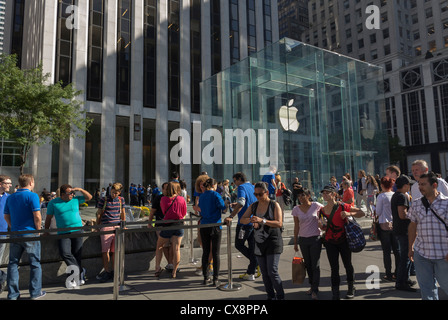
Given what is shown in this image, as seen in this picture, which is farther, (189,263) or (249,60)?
(249,60)

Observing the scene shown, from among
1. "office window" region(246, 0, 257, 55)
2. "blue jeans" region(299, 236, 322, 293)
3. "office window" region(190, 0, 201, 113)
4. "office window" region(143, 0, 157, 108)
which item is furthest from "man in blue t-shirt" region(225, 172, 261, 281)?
"office window" region(246, 0, 257, 55)

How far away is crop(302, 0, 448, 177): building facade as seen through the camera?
49.4 metres

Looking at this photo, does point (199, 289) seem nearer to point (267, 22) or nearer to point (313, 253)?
point (313, 253)

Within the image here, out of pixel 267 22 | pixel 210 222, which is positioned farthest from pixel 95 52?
pixel 210 222

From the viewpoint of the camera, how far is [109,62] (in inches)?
1135

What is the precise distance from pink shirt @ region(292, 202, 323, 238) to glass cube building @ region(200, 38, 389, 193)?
10958 millimetres

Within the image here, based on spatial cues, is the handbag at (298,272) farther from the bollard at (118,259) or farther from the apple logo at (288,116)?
the apple logo at (288,116)

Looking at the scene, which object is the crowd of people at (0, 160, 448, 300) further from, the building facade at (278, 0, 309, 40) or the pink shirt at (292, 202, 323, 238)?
the building facade at (278, 0, 309, 40)

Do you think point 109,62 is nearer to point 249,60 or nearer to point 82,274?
point 249,60

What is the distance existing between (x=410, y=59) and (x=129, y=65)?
4995 cm

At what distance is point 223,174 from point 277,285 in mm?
13615

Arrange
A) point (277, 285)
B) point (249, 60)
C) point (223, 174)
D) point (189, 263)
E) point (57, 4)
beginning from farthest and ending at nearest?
1. point (57, 4)
2. point (223, 174)
3. point (249, 60)
4. point (189, 263)
5. point (277, 285)
